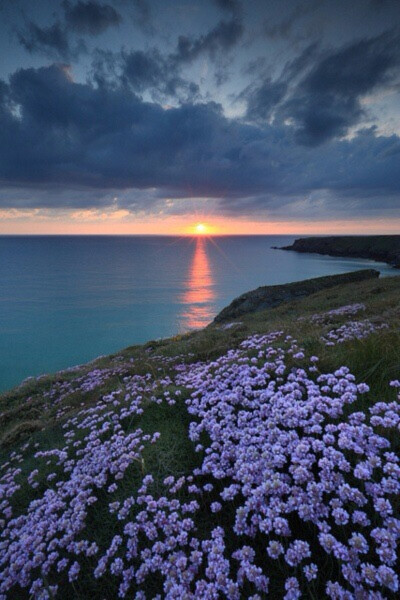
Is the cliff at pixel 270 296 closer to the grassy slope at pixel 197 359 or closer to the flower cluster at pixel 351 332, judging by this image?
the grassy slope at pixel 197 359

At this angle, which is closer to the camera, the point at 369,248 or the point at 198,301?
the point at 198,301

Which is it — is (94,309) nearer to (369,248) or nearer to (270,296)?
(270,296)

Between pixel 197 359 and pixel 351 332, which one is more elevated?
pixel 351 332

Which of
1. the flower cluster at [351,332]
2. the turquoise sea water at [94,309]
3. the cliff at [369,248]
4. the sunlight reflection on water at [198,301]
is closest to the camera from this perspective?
the flower cluster at [351,332]

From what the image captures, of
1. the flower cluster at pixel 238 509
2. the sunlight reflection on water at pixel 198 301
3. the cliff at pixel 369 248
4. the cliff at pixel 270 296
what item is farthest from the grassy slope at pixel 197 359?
the cliff at pixel 369 248

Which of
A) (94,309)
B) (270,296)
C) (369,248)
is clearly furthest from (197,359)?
(369,248)

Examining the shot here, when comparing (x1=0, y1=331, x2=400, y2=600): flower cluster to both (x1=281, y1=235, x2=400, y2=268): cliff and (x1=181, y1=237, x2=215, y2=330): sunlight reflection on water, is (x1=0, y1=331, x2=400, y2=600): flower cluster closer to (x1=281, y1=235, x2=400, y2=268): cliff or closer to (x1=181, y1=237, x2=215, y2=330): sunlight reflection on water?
(x1=181, y1=237, x2=215, y2=330): sunlight reflection on water

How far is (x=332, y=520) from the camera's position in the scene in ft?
10.4

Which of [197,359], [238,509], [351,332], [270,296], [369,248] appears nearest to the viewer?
[238,509]

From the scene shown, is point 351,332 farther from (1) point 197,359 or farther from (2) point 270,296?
(2) point 270,296

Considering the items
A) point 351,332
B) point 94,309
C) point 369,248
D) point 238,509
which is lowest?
A: point 94,309

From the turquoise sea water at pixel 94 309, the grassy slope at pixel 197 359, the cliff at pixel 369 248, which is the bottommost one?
the turquoise sea water at pixel 94 309

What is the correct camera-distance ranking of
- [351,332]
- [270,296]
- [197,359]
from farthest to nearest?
[270,296]
[197,359]
[351,332]

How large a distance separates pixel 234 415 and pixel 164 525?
1.87m
